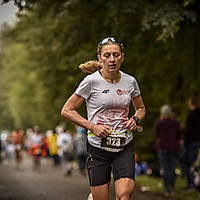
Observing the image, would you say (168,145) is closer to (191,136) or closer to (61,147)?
(191,136)

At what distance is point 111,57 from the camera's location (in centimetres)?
535

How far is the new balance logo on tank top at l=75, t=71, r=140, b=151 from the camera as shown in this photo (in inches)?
212

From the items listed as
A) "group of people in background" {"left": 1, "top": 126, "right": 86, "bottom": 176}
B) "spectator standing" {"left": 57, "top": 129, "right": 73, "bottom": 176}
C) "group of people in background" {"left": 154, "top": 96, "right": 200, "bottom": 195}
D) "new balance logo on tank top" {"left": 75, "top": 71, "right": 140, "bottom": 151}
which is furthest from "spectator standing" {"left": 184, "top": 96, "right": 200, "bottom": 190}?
"spectator standing" {"left": 57, "top": 129, "right": 73, "bottom": 176}

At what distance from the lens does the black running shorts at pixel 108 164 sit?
17.7 ft

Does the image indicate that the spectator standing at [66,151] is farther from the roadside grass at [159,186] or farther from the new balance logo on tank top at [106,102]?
the new balance logo on tank top at [106,102]

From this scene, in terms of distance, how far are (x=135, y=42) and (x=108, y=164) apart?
7.30 m

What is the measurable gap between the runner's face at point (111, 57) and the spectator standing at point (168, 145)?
6.75 metres

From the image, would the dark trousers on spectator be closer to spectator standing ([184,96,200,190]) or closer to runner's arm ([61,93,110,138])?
spectator standing ([184,96,200,190])

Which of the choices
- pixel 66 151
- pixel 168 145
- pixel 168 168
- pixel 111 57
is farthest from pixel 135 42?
pixel 66 151

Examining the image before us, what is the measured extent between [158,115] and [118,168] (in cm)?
1291

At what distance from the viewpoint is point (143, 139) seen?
18188 mm

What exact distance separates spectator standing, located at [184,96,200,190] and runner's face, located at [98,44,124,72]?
6.64 meters

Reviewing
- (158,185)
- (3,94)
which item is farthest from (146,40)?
(3,94)

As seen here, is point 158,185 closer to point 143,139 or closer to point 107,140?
point 143,139
